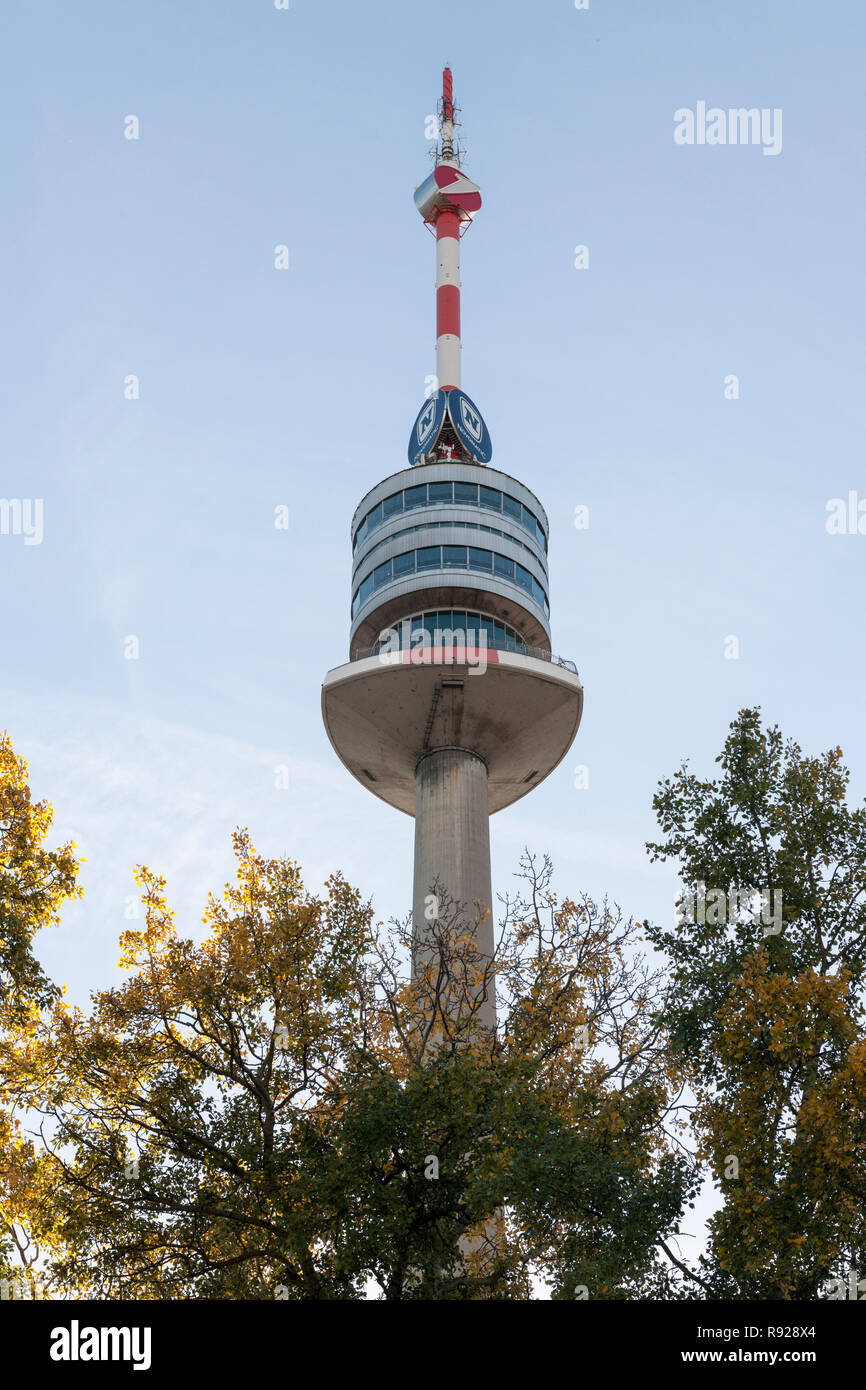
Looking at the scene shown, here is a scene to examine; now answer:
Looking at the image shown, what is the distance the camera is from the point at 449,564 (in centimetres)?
6819

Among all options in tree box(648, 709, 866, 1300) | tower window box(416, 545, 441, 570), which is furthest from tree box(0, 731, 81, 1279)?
tower window box(416, 545, 441, 570)

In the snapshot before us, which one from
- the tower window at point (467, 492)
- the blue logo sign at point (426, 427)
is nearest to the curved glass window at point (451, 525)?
the tower window at point (467, 492)

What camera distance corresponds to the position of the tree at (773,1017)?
65.2 ft

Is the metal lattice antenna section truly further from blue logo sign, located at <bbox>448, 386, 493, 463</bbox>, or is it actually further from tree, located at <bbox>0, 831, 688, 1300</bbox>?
tree, located at <bbox>0, 831, 688, 1300</bbox>

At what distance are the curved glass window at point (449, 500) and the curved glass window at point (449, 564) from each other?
9.83 feet

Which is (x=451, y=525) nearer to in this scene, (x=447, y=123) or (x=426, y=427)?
(x=426, y=427)

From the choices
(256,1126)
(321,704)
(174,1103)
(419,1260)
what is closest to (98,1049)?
(174,1103)

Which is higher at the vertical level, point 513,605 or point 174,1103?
point 513,605

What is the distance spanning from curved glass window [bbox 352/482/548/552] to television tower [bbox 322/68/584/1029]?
0.28 feet

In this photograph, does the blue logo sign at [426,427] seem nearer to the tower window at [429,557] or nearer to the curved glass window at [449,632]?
the tower window at [429,557]

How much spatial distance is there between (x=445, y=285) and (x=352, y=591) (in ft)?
71.8

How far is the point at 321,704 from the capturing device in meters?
67.2

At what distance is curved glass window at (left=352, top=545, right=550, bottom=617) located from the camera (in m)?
68.4
